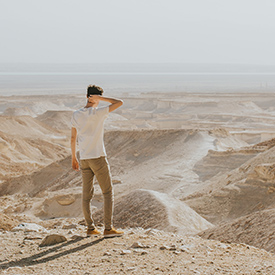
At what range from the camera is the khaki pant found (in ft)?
16.2

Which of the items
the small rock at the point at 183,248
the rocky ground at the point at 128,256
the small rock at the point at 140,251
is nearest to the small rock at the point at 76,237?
the rocky ground at the point at 128,256

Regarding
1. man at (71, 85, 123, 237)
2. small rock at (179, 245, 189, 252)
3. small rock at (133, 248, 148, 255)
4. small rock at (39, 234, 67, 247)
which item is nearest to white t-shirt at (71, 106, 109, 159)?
man at (71, 85, 123, 237)

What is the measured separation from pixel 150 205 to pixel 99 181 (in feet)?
15.0

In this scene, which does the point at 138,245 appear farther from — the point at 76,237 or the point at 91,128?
the point at 91,128

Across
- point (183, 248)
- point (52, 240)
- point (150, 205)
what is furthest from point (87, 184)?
point (150, 205)

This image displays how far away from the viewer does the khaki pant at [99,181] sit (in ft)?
16.2

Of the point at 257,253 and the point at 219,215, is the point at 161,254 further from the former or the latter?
the point at 219,215

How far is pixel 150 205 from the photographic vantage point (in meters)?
9.45

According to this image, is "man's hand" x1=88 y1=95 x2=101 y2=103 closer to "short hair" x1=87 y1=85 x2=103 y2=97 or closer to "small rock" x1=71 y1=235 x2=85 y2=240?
"short hair" x1=87 y1=85 x2=103 y2=97

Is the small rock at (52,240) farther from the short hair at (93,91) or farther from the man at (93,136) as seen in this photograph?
the short hair at (93,91)

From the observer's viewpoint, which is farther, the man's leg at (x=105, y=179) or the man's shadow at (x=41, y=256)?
the man's leg at (x=105, y=179)

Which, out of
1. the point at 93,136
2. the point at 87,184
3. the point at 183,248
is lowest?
the point at 183,248

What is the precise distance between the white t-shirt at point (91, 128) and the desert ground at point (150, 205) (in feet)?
2.84

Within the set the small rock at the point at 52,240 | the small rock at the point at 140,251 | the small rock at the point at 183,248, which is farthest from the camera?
the small rock at the point at 52,240
